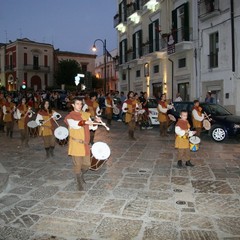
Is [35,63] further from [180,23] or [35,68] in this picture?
[180,23]

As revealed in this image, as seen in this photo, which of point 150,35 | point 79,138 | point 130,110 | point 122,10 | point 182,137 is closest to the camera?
point 79,138

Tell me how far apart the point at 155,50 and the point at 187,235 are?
2312 centimetres

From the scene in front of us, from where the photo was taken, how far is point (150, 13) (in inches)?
1113

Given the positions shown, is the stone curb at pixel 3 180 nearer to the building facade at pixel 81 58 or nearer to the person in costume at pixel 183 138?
the person in costume at pixel 183 138

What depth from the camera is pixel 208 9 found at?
20.6 metres

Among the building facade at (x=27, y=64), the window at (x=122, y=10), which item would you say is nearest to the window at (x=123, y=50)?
the window at (x=122, y=10)

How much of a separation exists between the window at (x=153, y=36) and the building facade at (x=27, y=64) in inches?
1413

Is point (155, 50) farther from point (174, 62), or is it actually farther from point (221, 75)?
point (221, 75)

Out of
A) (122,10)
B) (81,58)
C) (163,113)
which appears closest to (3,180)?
(163,113)

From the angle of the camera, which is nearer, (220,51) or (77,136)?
(77,136)

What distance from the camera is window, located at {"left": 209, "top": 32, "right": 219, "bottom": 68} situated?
68.1 ft

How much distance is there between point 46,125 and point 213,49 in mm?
14039

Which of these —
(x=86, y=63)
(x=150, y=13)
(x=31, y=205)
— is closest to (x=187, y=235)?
(x=31, y=205)

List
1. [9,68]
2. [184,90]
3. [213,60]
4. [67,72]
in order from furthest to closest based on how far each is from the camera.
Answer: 1. [9,68]
2. [67,72]
3. [184,90]
4. [213,60]
